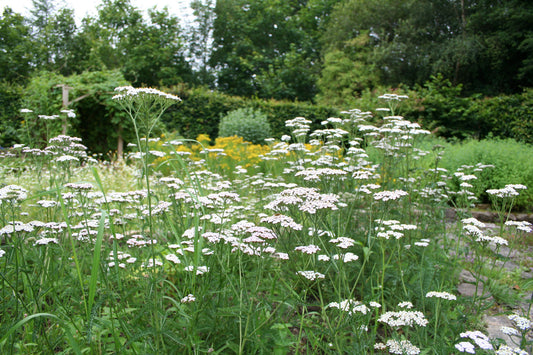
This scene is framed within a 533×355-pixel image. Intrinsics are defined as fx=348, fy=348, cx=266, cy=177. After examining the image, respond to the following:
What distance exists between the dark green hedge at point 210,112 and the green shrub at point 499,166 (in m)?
6.62

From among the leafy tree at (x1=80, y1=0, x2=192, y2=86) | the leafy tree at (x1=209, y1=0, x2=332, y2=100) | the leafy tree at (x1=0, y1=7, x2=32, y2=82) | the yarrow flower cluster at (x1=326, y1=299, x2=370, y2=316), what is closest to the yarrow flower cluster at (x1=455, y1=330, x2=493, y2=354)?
the yarrow flower cluster at (x1=326, y1=299, x2=370, y2=316)

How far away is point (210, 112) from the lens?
13.6 metres

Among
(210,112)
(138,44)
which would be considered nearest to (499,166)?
(210,112)

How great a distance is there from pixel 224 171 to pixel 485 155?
5196 millimetres

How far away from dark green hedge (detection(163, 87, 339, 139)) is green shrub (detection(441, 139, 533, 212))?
662 centimetres

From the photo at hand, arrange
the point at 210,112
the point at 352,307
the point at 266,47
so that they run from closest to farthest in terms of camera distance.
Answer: the point at 352,307 → the point at 210,112 → the point at 266,47

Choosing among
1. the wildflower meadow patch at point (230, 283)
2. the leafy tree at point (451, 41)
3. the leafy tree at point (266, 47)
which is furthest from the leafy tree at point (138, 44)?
the wildflower meadow patch at point (230, 283)

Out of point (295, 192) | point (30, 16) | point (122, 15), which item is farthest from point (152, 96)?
point (30, 16)

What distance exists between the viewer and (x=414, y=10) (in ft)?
64.2

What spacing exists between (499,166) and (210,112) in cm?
990

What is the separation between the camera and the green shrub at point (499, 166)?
664 cm

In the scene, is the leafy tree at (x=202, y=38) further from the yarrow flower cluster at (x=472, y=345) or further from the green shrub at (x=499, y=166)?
the yarrow flower cluster at (x=472, y=345)

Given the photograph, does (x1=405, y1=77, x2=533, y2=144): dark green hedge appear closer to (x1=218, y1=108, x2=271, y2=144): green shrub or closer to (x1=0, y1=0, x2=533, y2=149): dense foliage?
(x1=0, y1=0, x2=533, y2=149): dense foliage

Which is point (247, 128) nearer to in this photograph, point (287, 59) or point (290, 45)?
point (287, 59)
